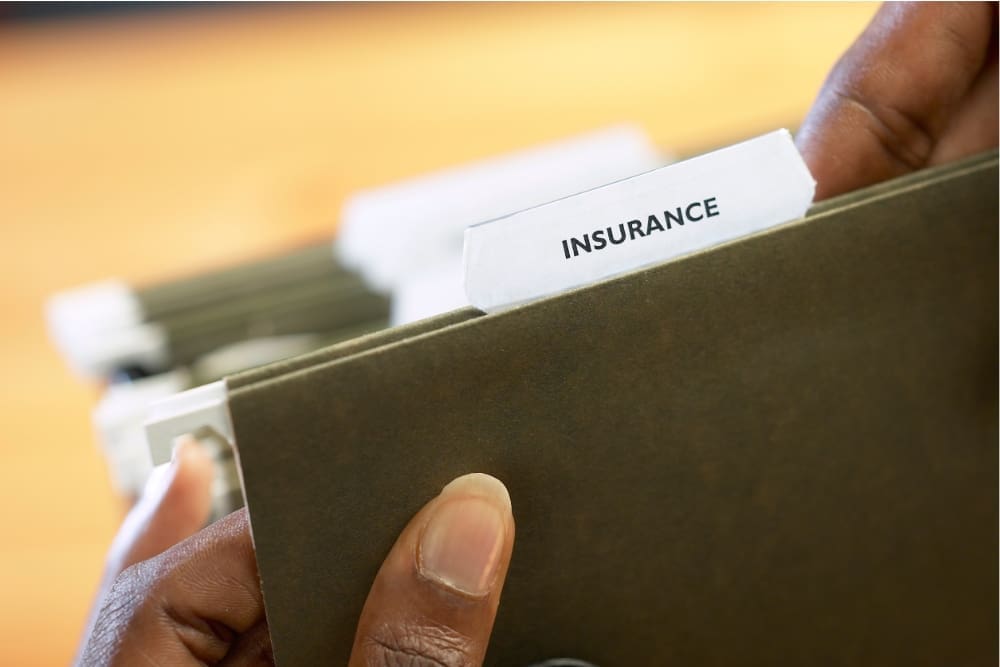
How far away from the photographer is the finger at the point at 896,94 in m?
0.49

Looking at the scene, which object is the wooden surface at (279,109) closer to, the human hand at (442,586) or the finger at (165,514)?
the finger at (165,514)

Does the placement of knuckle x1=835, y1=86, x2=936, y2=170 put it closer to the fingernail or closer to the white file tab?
the white file tab

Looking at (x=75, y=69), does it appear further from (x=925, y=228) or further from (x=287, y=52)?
(x=925, y=228)

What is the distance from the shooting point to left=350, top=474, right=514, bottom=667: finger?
13.7 inches

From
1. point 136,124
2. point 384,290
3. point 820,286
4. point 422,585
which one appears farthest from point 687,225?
point 136,124

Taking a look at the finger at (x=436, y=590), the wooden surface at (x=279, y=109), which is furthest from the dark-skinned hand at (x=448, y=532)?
the wooden surface at (x=279, y=109)

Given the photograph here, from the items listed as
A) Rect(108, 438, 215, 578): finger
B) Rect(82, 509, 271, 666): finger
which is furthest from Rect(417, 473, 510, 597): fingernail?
Rect(108, 438, 215, 578): finger

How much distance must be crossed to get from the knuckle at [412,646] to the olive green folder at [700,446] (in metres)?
0.03

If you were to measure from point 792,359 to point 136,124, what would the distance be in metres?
1.13

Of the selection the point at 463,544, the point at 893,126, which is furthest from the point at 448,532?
the point at 893,126

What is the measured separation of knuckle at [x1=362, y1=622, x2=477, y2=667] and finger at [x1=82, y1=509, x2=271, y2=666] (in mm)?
Result: 103

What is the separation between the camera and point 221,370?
687 mm

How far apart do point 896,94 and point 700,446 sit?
28 centimetres

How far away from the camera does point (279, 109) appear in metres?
1.25
